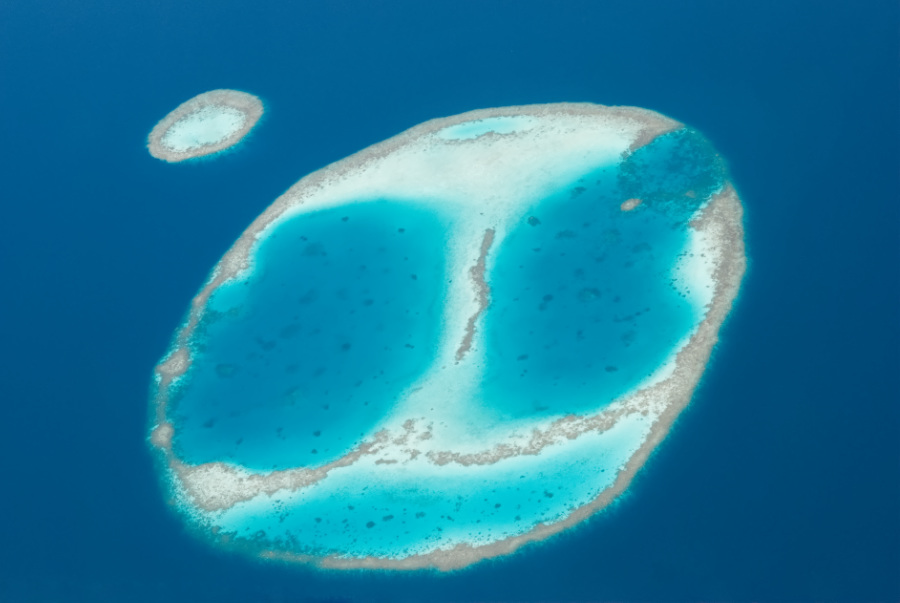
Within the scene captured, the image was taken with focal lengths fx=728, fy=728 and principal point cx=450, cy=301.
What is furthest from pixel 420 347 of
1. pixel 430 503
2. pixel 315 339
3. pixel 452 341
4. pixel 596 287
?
pixel 596 287

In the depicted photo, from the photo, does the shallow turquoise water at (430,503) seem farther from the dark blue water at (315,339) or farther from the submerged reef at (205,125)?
the submerged reef at (205,125)

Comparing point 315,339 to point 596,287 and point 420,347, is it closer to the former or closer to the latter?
point 420,347

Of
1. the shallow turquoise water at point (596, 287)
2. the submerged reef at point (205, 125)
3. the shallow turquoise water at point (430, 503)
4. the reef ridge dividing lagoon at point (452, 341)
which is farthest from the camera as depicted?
the submerged reef at point (205, 125)

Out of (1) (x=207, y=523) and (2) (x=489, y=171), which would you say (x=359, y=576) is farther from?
(2) (x=489, y=171)

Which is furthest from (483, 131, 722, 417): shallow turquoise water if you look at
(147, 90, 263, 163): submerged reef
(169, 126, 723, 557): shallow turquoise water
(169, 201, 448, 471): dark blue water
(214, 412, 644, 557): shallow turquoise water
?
(147, 90, 263, 163): submerged reef

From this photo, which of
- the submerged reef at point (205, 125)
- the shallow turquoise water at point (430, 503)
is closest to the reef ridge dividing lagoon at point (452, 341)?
the shallow turquoise water at point (430, 503)
